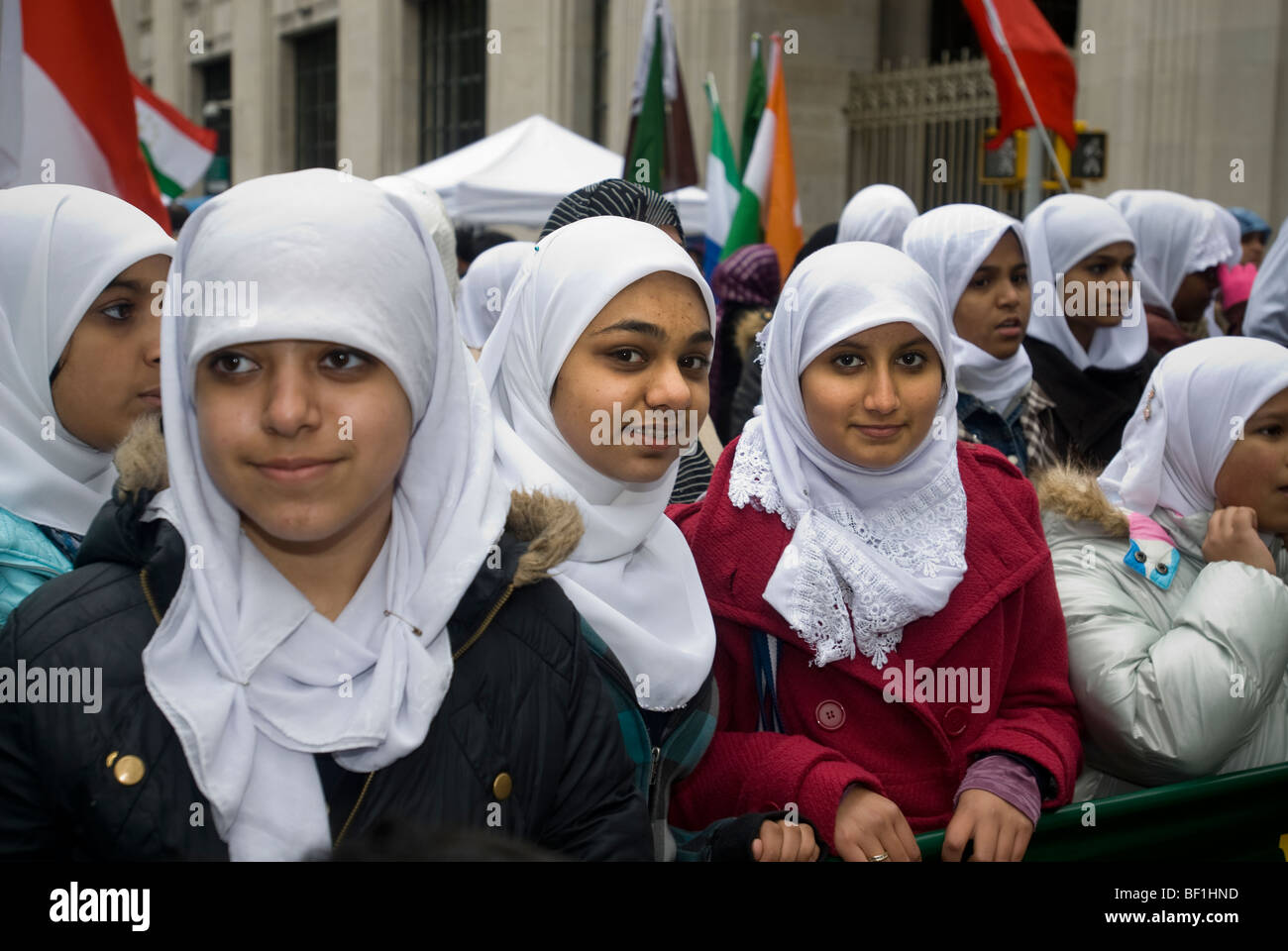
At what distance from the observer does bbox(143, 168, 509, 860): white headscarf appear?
165 centimetres

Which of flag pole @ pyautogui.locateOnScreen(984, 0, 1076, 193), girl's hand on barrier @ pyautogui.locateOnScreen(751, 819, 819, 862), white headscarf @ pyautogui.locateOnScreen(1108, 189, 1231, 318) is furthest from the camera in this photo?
flag pole @ pyautogui.locateOnScreen(984, 0, 1076, 193)

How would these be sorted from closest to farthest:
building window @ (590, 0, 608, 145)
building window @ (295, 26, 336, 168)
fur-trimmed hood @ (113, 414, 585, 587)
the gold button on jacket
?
the gold button on jacket → fur-trimmed hood @ (113, 414, 585, 587) → building window @ (590, 0, 608, 145) → building window @ (295, 26, 336, 168)

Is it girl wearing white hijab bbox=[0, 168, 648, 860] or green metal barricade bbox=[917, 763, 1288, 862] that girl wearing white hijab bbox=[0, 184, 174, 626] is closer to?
girl wearing white hijab bbox=[0, 168, 648, 860]

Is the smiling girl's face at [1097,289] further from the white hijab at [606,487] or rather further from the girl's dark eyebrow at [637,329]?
the girl's dark eyebrow at [637,329]

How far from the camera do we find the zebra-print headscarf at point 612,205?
349 cm

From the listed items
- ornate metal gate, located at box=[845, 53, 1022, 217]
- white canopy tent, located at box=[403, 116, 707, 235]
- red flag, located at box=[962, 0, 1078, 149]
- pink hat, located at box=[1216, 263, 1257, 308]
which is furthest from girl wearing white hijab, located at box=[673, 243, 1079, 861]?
ornate metal gate, located at box=[845, 53, 1022, 217]

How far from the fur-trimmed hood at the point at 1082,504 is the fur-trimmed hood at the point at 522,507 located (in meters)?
1.32

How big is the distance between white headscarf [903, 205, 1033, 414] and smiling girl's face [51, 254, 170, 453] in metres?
2.50

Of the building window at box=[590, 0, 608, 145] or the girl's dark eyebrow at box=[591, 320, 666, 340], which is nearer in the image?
the girl's dark eyebrow at box=[591, 320, 666, 340]

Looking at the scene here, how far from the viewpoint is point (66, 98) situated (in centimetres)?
392

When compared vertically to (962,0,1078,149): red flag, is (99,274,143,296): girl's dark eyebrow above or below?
below

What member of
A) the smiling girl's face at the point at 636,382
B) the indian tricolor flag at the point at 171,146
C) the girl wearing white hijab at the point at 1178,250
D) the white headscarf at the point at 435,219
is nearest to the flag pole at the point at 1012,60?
the girl wearing white hijab at the point at 1178,250

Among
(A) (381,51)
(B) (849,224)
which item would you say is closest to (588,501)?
(B) (849,224)

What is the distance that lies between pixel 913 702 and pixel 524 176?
9197 mm
